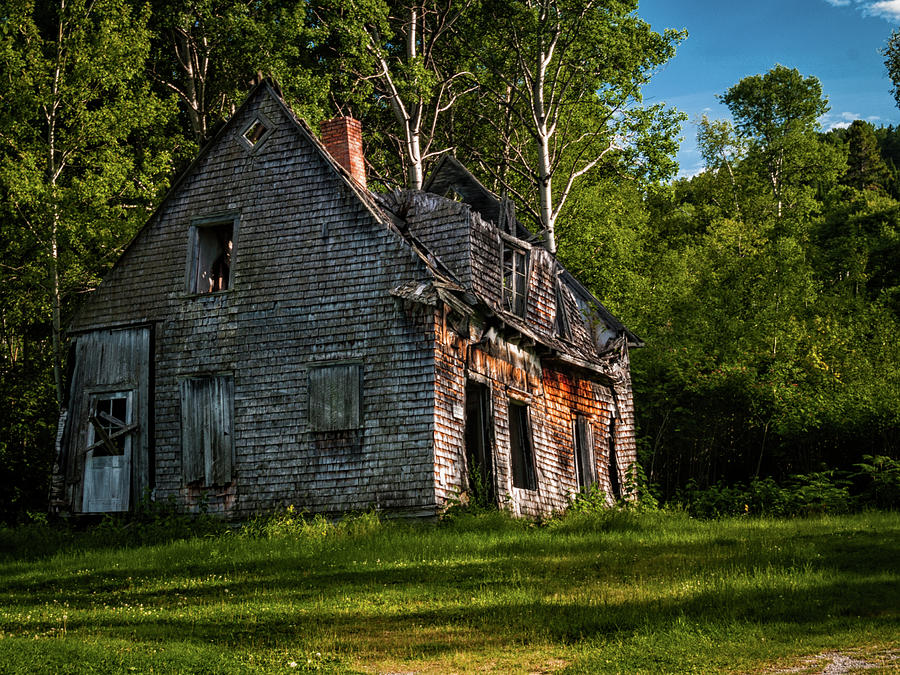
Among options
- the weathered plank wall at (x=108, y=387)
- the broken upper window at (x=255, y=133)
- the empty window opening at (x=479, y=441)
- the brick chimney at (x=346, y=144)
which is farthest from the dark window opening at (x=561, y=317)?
the weathered plank wall at (x=108, y=387)

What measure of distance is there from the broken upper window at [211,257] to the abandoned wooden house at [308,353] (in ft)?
0.15

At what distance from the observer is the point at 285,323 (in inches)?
782

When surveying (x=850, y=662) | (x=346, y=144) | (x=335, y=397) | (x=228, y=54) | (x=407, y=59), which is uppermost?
(x=228, y=54)

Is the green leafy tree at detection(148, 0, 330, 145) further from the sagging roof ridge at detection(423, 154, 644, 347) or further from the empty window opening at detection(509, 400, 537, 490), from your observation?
the empty window opening at detection(509, 400, 537, 490)

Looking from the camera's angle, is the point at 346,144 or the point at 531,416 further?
the point at 346,144

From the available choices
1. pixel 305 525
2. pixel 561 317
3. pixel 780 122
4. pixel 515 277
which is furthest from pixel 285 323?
pixel 780 122

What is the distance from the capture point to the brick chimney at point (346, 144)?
21859 millimetres

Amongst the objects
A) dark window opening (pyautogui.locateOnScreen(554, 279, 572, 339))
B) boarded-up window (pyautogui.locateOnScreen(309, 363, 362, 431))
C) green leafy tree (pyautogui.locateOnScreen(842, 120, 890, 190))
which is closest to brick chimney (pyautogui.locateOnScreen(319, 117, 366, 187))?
boarded-up window (pyautogui.locateOnScreen(309, 363, 362, 431))

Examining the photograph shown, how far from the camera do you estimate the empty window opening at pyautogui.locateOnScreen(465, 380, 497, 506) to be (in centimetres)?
1906

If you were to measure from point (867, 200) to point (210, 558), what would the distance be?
3756cm

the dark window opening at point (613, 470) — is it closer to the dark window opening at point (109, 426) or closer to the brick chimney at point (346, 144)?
the brick chimney at point (346, 144)

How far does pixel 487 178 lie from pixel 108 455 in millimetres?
20359

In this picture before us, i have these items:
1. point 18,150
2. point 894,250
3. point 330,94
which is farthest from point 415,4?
point 894,250

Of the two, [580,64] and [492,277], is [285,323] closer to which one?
[492,277]
